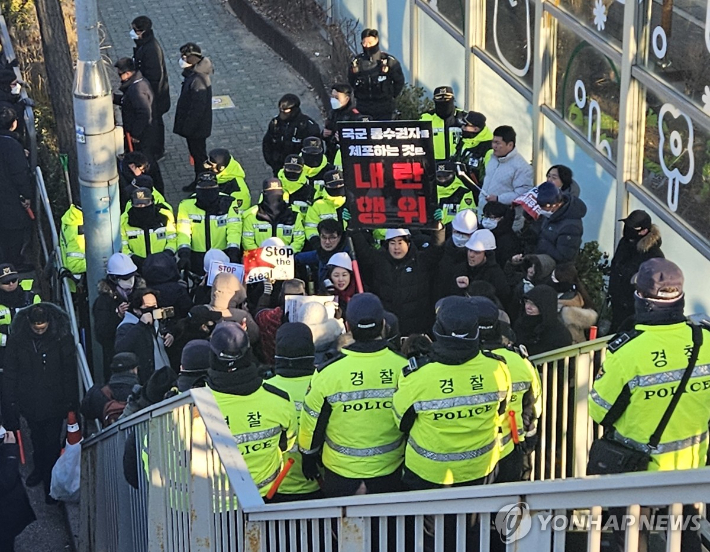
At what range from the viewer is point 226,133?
52.1 feet

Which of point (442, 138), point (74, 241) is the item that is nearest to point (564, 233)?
point (442, 138)

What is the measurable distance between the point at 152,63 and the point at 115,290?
5.71 metres

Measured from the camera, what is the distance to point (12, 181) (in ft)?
38.7

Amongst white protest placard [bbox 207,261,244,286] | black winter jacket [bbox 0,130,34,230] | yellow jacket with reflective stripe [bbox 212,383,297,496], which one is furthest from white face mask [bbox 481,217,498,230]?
black winter jacket [bbox 0,130,34,230]

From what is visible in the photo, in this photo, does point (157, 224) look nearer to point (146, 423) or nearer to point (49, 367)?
point (49, 367)

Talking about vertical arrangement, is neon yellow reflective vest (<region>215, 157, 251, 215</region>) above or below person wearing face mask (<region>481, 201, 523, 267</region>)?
below

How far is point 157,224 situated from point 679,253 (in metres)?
4.30

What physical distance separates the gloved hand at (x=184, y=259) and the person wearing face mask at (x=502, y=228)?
2.50 meters

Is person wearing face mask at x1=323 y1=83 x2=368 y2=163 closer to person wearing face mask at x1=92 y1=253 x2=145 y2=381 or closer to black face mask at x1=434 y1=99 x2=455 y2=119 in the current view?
black face mask at x1=434 y1=99 x2=455 y2=119

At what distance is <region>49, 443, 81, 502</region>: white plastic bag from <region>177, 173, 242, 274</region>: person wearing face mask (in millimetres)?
2036

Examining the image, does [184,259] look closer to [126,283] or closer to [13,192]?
[126,283]

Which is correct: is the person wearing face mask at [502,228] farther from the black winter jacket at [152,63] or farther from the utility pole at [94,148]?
the black winter jacket at [152,63]

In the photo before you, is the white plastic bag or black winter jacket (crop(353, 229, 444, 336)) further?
black winter jacket (crop(353, 229, 444, 336))

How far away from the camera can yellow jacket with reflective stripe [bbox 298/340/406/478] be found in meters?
5.84
